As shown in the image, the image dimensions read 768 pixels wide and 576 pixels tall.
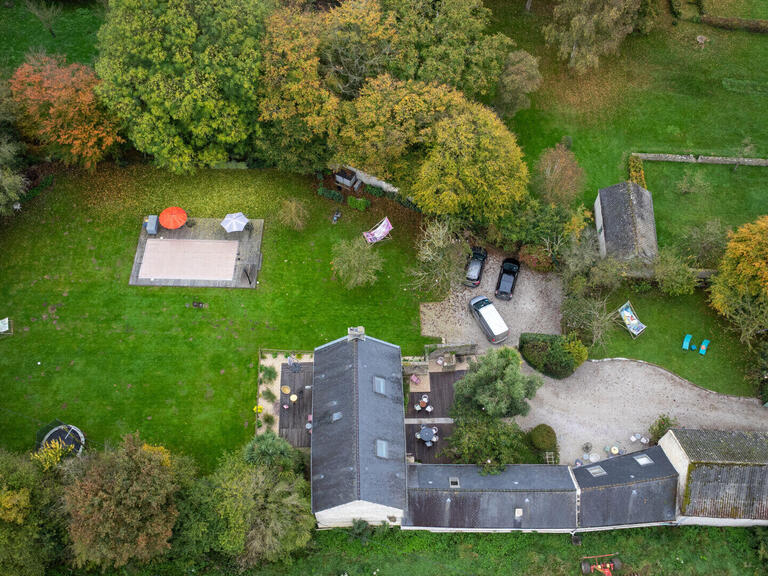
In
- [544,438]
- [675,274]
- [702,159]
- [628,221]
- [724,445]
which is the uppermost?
[702,159]

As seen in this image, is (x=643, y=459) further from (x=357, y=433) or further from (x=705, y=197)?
(x=705, y=197)

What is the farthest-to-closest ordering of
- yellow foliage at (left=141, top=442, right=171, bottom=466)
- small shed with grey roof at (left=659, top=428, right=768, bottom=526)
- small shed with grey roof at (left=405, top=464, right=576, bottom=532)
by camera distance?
small shed with grey roof at (left=405, top=464, right=576, bottom=532) → small shed with grey roof at (left=659, top=428, right=768, bottom=526) → yellow foliage at (left=141, top=442, right=171, bottom=466)

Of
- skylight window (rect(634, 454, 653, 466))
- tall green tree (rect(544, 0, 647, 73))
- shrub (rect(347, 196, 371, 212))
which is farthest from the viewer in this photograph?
shrub (rect(347, 196, 371, 212))

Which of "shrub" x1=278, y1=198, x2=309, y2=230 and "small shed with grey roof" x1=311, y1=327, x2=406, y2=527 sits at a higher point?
Result: "shrub" x1=278, y1=198, x2=309, y2=230

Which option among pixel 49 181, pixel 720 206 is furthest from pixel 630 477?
pixel 49 181

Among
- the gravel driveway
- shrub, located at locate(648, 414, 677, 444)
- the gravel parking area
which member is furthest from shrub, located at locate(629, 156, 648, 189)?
shrub, located at locate(648, 414, 677, 444)

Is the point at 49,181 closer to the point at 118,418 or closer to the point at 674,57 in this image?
the point at 118,418

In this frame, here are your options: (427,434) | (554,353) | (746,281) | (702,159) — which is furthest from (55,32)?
(746,281)

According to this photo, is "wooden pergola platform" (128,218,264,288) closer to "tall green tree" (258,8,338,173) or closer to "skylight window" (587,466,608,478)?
"tall green tree" (258,8,338,173)
